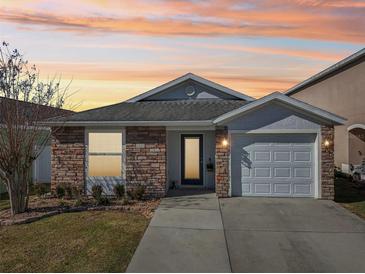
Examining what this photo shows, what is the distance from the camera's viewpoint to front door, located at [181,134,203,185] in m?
13.6

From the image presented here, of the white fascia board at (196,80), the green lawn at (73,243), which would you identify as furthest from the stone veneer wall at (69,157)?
the white fascia board at (196,80)

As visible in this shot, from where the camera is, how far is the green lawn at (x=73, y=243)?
600 cm

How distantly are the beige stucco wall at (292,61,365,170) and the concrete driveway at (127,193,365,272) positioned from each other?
9287 mm

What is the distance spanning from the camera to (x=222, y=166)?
11750 millimetres

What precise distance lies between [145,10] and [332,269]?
909 centimetres

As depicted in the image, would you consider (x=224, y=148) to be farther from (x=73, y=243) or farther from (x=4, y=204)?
(x=4, y=204)

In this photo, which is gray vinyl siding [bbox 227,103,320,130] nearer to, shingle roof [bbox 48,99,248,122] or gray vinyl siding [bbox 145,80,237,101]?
shingle roof [bbox 48,99,248,122]

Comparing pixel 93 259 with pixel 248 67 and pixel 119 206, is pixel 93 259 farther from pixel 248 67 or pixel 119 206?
pixel 248 67

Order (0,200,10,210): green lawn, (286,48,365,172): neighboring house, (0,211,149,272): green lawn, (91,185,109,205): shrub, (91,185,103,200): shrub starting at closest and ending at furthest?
(0,211,149,272): green lawn < (91,185,109,205): shrub < (91,185,103,200): shrub < (0,200,10,210): green lawn < (286,48,365,172): neighboring house

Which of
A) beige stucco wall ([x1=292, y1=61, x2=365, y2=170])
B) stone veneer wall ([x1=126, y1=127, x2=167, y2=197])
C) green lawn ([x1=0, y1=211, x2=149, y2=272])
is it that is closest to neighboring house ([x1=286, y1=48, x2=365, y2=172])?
beige stucco wall ([x1=292, y1=61, x2=365, y2=170])

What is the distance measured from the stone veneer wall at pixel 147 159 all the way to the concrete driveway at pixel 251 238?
4.48ft

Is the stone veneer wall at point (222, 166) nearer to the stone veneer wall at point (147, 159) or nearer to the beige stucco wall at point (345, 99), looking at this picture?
the stone veneer wall at point (147, 159)

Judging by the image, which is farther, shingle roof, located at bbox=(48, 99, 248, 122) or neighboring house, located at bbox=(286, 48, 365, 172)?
neighboring house, located at bbox=(286, 48, 365, 172)

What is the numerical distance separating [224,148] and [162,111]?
3.29 meters
